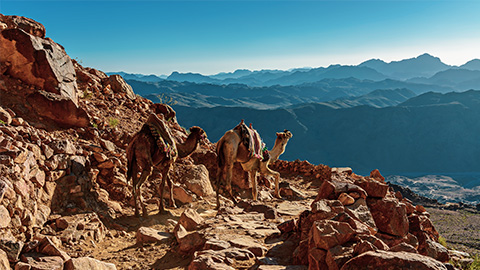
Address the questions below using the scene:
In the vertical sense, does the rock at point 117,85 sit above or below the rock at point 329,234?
above

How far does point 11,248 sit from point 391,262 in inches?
206

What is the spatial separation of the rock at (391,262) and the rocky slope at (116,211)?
0.01m

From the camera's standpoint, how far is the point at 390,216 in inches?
254

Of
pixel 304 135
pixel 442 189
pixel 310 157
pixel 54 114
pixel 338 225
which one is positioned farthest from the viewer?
pixel 304 135

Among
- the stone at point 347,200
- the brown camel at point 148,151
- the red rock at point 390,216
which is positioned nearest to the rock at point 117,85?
the brown camel at point 148,151

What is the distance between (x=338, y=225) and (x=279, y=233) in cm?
186

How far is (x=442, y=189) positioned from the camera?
89.9m

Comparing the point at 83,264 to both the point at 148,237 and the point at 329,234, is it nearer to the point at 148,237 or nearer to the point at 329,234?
the point at 148,237

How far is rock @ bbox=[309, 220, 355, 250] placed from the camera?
169 inches

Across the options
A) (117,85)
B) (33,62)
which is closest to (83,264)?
(33,62)

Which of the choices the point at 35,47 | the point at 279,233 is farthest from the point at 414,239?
the point at 35,47

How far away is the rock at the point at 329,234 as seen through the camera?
429cm

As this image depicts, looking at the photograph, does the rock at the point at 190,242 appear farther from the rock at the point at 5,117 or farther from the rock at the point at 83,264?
the rock at the point at 5,117

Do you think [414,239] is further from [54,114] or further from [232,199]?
[54,114]
